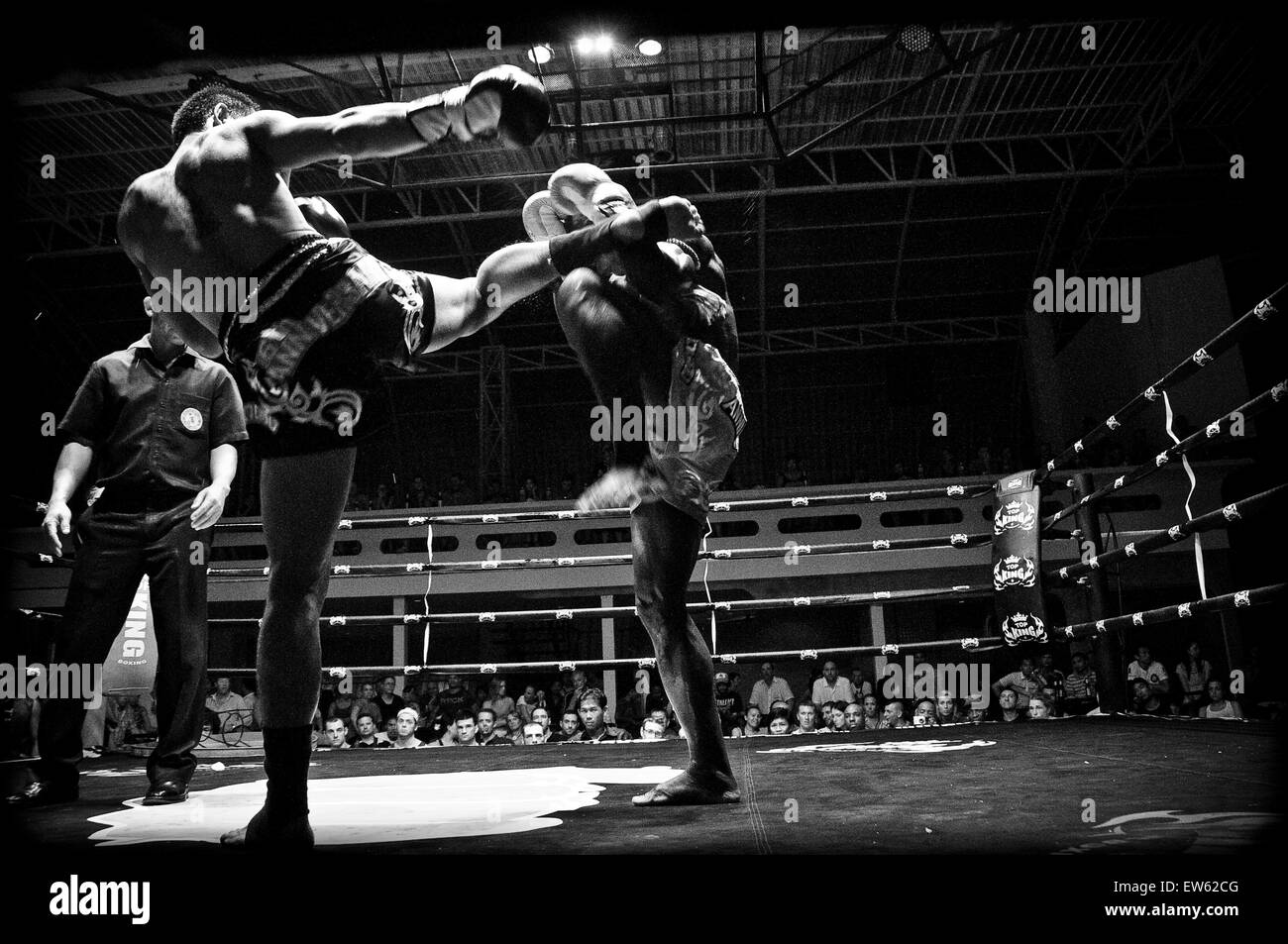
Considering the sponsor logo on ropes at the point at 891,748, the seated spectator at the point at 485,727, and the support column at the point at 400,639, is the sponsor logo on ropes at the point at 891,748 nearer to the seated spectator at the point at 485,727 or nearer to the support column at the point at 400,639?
the seated spectator at the point at 485,727

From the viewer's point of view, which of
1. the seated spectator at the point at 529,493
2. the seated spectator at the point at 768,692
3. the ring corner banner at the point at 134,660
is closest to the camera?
the ring corner banner at the point at 134,660

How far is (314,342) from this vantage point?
1405mm

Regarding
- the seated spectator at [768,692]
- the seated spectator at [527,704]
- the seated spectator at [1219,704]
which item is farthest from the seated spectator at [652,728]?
the seated spectator at [1219,704]

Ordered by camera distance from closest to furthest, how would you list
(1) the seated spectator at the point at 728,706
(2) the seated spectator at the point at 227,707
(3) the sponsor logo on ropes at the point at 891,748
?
(3) the sponsor logo on ropes at the point at 891,748 → (1) the seated spectator at the point at 728,706 → (2) the seated spectator at the point at 227,707

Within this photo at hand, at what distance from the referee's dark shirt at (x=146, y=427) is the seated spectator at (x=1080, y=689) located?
6.30 metres

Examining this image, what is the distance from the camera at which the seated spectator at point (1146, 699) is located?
6.41 meters

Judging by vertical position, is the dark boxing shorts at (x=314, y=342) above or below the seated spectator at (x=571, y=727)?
above

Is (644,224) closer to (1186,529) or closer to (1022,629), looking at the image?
(1186,529)

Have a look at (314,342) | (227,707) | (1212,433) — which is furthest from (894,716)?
(227,707)

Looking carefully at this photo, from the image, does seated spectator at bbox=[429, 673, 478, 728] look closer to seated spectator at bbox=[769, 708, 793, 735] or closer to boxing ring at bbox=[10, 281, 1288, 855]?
seated spectator at bbox=[769, 708, 793, 735]

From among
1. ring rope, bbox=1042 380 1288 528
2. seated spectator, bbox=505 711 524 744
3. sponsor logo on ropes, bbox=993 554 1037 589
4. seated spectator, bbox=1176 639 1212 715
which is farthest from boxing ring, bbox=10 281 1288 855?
seated spectator, bbox=1176 639 1212 715
